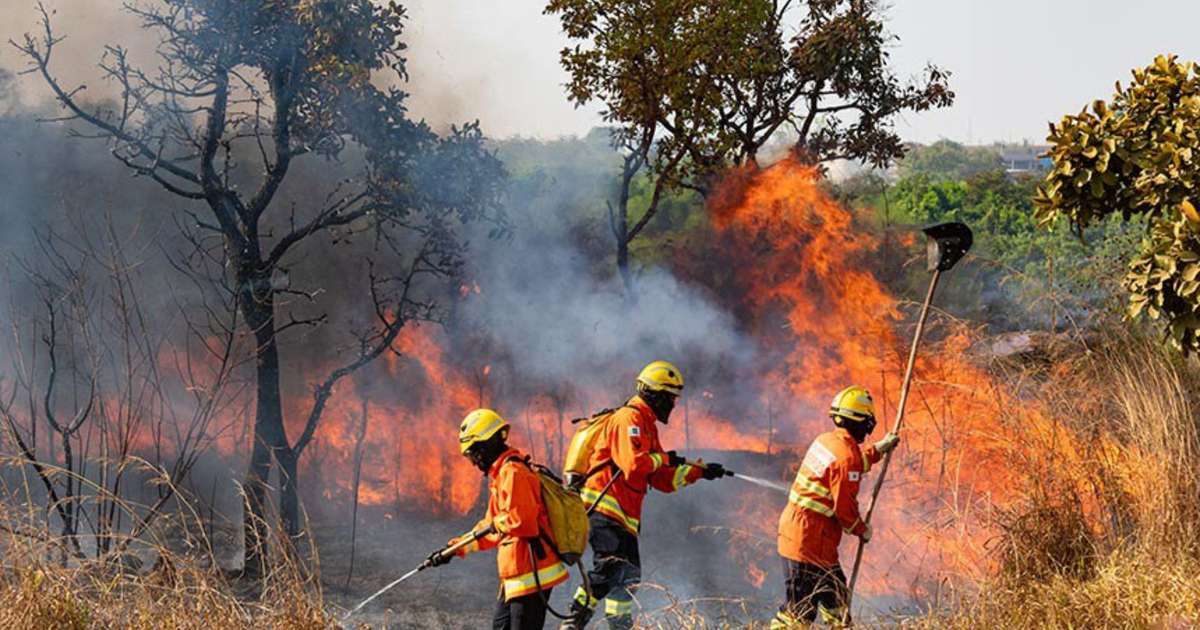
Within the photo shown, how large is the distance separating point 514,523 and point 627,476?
55.7 inches

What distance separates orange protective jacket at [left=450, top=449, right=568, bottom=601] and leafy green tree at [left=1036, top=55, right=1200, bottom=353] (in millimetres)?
3255

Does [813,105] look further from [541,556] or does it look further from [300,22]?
[541,556]

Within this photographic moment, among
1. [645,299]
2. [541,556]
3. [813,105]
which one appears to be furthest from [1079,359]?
[813,105]

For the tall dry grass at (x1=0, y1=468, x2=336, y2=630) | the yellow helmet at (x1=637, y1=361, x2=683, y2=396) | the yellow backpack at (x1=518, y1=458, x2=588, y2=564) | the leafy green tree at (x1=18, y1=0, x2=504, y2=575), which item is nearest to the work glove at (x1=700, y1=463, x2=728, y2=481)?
the yellow helmet at (x1=637, y1=361, x2=683, y2=396)

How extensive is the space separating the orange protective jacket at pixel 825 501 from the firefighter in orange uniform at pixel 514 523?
1.42m

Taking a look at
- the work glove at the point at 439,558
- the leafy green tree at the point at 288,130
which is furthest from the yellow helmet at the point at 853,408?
the leafy green tree at the point at 288,130

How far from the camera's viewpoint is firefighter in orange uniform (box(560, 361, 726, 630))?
24.7ft

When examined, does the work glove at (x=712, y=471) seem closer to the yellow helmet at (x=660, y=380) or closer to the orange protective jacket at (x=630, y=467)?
the orange protective jacket at (x=630, y=467)

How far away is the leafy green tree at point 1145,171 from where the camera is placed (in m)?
6.59

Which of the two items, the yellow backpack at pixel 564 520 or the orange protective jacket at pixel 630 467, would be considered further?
the orange protective jacket at pixel 630 467

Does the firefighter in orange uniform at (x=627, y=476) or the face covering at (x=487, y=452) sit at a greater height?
the face covering at (x=487, y=452)

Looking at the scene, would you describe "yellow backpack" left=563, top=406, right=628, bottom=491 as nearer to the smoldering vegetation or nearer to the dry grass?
the dry grass

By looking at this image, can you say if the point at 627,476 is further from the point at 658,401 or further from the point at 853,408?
the point at 853,408

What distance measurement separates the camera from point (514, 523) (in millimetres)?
6234
